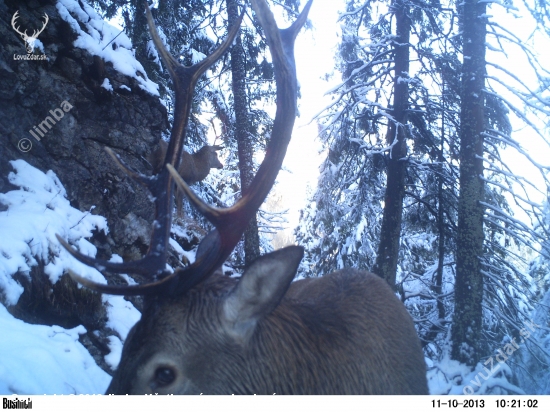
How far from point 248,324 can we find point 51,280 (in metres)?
2.30

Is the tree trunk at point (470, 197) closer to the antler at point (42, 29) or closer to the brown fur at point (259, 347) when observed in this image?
the brown fur at point (259, 347)

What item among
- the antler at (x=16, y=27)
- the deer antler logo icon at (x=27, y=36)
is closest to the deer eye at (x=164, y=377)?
the deer antler logo icon at (x=27, y=36)

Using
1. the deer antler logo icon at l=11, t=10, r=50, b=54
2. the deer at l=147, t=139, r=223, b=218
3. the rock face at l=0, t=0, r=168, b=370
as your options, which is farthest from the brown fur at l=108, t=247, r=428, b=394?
the deer at l=147, t=139, r=223, b=218

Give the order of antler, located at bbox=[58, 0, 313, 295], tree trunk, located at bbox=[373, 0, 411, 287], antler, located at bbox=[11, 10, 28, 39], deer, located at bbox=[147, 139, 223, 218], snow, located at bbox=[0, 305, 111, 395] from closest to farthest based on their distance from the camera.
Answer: antler, located at bbox=[58, 0, 313, 295], snow, located at bbox=[0, 305, 111, 395], antler, located at bbox=[11, 10, 28, 39], tree trunk, located at bbox=[373, 0, 411, 287], deer, located at bbox=[147, 139, 223, 218]

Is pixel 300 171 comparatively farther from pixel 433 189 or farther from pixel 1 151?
pixel 1 151

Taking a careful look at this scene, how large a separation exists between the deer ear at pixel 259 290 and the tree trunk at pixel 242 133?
5.43 meters

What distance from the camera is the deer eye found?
1.77 metres

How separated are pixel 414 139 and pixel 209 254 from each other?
6.04 meters

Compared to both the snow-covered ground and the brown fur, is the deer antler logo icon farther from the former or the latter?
the brown fur

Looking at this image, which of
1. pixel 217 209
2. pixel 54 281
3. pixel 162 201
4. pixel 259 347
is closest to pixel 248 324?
pixel 259 347

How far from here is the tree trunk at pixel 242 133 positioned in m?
7.46

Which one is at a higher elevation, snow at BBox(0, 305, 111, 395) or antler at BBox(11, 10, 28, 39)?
antler at BBox(11, 10, 28, 39)

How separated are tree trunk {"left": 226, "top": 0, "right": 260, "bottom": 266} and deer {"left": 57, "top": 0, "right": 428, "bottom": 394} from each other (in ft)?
16.5

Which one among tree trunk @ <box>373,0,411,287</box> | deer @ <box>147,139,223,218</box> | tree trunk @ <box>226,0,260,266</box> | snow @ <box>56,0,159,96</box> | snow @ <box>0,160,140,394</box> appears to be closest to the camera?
snow @ <box>0,160,140,394</box>
